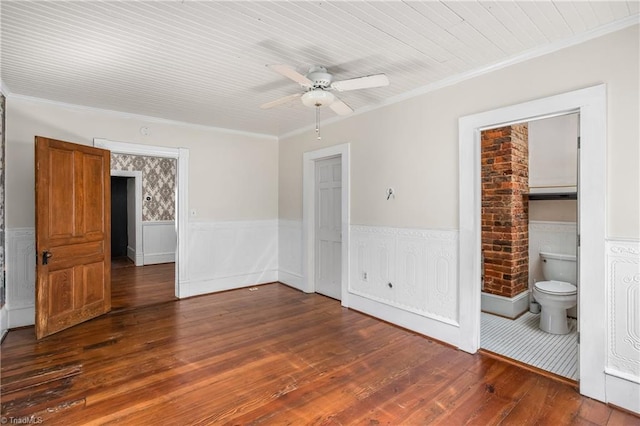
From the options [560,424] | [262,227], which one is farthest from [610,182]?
[262,227]

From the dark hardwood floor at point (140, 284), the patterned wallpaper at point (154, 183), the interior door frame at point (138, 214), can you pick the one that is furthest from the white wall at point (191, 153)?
the interior door frame at point (138, 214)

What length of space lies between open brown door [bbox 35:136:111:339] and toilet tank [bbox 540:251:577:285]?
5375 millimetres

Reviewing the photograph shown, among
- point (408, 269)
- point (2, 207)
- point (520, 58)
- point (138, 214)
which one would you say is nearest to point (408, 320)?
point (408, 269)

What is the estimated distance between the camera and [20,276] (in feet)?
11.7

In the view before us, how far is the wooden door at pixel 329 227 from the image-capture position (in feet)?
→ 15.0

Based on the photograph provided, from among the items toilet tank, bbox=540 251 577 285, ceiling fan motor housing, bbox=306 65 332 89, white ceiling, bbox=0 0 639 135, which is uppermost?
white ceiling, bbox=0 0 639 135

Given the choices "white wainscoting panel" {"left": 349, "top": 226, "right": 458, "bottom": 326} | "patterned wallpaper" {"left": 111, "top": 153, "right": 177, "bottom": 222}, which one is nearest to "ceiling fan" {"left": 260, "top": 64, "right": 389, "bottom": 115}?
"white wainscoting panel" {"left": 349, "top": 226, "right": 458, "bottom": 326}

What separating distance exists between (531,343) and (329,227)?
8.93ft

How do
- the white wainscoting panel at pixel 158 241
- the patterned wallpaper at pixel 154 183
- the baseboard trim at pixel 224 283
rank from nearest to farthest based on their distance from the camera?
1. the baseboard trim at pixel 224 283
2. the patterned wallpaper at pixel 154 183
3. the white wainscoting panel at pixel 158 241

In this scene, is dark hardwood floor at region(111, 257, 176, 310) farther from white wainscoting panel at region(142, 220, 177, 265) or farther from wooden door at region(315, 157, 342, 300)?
wooden door at region(315, 157, 342, 300)

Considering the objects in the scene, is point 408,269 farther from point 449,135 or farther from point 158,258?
point 158,258

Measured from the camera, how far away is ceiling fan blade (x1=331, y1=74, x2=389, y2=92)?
2315 mm

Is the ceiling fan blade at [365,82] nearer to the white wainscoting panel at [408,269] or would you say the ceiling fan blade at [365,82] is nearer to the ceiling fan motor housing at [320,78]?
the ceiling fan motor housing at [320,78]

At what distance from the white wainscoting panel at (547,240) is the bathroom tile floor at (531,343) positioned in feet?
2.01
